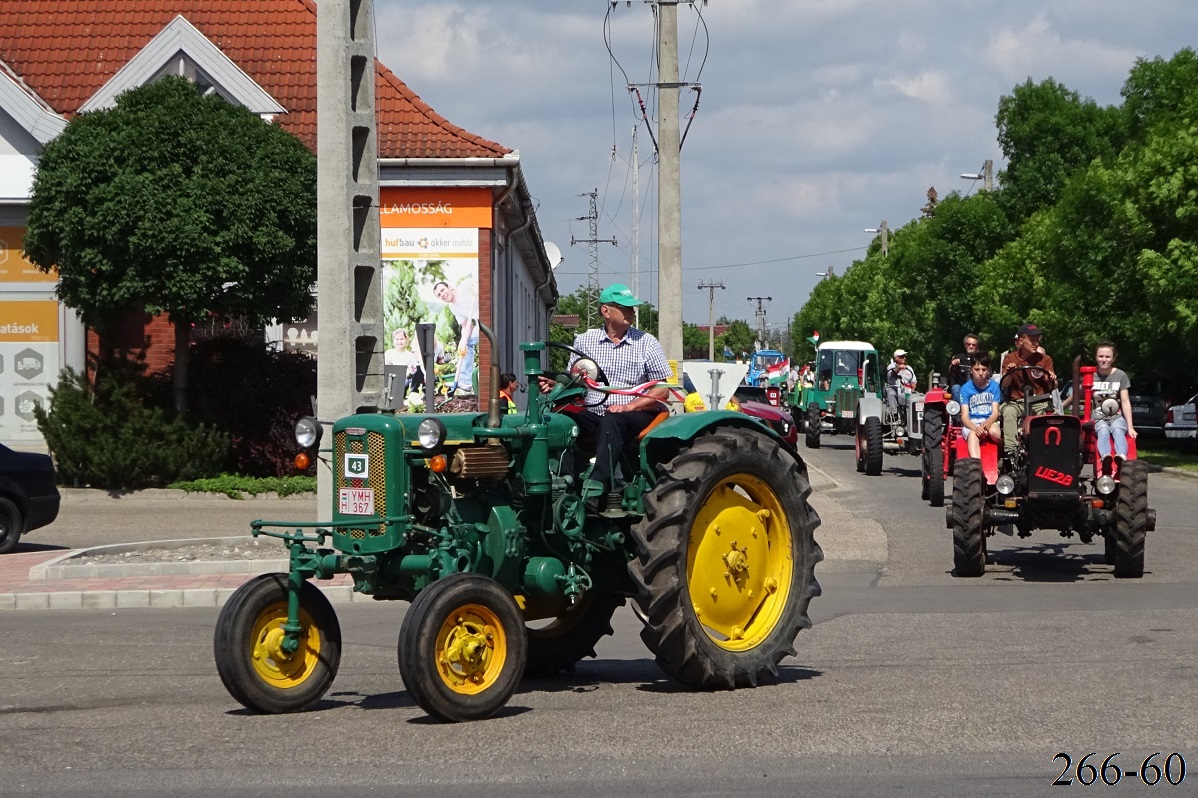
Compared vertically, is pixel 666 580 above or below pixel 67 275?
below

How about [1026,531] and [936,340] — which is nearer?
[1026,531]

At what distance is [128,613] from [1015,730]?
816 centimetres

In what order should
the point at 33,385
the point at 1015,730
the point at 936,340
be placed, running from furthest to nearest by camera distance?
the point at 936,340, the point at 33,385, the point at 1015,730

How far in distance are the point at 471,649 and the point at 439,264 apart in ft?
72.9

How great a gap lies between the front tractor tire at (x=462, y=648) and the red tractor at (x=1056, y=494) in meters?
A: 7.30

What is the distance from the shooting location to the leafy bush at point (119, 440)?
2367 centimetres


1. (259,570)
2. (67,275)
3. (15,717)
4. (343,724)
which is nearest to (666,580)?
(343,724)

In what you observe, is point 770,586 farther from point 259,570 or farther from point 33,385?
point 33,385

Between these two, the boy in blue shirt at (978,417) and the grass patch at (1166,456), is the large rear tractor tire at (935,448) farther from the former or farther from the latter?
the grass patch at (1166,456)

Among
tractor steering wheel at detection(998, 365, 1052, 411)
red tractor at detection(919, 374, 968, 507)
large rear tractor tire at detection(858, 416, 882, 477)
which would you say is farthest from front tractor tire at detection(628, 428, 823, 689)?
large rear tractor tire at detection(858, 416, 882, 477)

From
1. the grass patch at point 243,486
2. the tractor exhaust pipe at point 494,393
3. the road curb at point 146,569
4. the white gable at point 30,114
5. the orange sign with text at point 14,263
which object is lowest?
the road curb at point 146,569

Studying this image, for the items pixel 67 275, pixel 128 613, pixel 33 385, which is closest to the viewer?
pixel 128 613

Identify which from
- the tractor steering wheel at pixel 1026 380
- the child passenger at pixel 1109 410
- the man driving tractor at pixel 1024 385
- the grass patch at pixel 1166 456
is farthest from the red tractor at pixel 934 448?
the grass patch at pixel 1166 456

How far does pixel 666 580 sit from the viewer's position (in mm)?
8016
